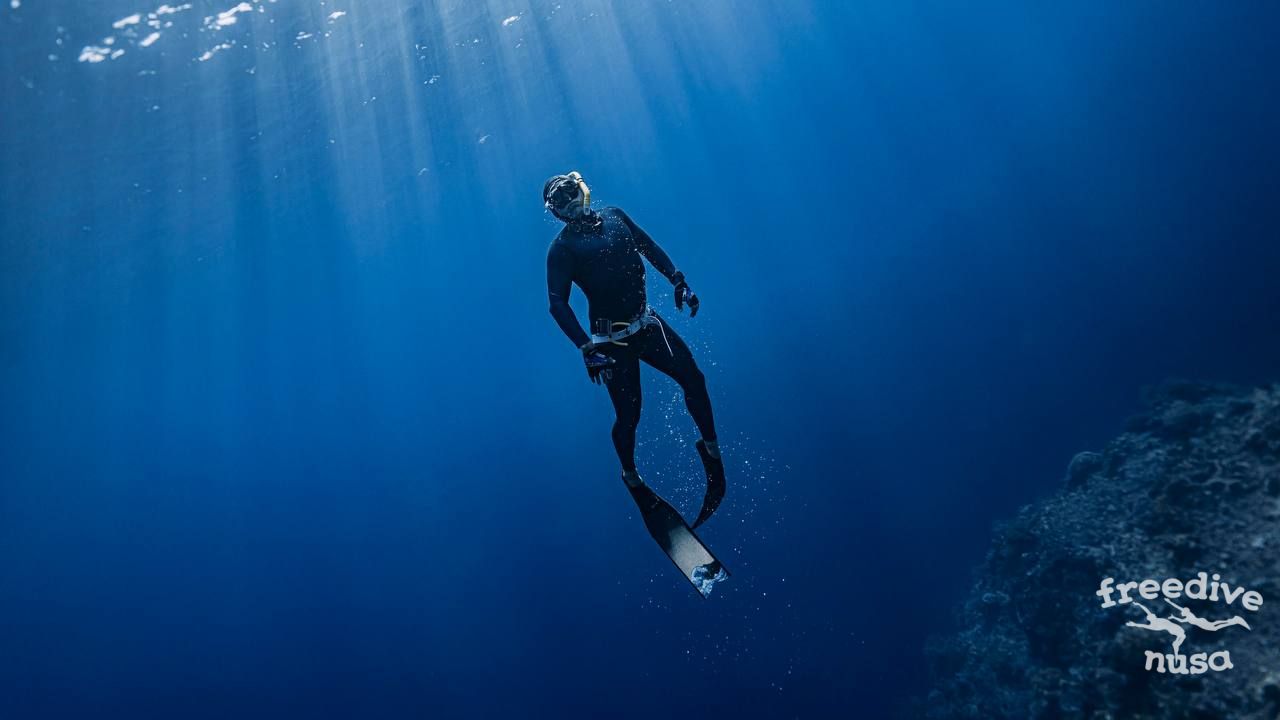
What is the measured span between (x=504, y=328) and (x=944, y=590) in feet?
274

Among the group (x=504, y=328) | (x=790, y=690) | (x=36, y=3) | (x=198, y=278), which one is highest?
(x=504, y=328)

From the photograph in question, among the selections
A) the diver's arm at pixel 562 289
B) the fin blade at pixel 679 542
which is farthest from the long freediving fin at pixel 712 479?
the diver's arm at pixel 562 289

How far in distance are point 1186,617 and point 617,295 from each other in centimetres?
919

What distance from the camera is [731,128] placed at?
6938 centimetres

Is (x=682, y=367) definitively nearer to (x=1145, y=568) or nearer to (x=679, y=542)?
(x=679, y=542)

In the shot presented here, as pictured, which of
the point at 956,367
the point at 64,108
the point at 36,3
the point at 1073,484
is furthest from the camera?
the point at 956,367

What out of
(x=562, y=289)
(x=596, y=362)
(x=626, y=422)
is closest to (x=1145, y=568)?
(x=626, y=422)

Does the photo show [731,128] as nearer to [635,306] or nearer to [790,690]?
[790,690]

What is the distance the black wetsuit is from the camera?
160 inches

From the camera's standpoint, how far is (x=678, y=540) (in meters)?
4.48

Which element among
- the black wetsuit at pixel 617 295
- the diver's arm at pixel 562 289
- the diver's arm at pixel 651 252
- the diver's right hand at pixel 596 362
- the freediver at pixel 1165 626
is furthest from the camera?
the freediver at pixel 1165 626

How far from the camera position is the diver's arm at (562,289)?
385 cm

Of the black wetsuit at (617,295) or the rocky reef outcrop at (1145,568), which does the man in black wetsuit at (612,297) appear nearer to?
the black wetsuit at (617,295)

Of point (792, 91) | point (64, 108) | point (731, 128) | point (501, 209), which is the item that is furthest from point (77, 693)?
point (792, 91)
